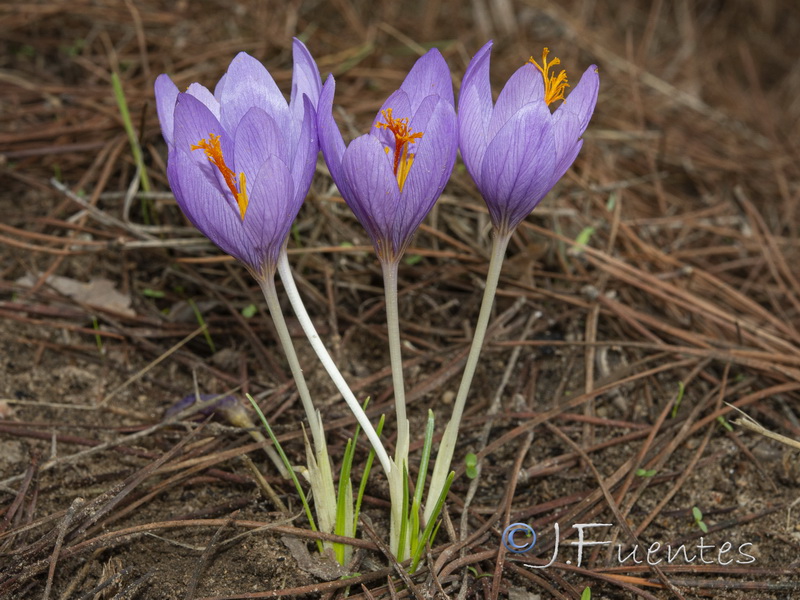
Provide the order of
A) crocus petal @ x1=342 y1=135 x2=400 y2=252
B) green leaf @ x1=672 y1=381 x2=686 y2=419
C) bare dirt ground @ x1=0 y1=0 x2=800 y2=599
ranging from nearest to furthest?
crocus petal @ x1=342 y1=135 x2=400 y2=252 < bare dirt ground @ x1=0 y1=0 x2=800 y2=599 < green leaf @ x1=672 y1=381 x2=686 y2=419

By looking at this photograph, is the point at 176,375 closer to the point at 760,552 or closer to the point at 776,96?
the point at 760,552

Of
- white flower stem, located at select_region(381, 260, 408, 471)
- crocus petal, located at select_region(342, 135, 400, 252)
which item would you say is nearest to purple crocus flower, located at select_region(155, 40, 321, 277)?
crocus petal, located at select_region(342, 135, 400, 252)

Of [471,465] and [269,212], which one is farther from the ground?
[269,212]

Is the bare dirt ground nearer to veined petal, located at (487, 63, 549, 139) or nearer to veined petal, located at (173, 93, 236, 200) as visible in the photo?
veined petal, located at (173, 93, 236, 200)

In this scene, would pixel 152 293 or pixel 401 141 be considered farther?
pixel 152 293

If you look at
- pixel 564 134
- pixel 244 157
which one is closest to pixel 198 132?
pixel 244 157

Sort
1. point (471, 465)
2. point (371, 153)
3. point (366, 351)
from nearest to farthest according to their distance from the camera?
1. point (371, 153)
2. point (471, 465)
3. point (366, 351)

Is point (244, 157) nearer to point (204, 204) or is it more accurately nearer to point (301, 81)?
point (204, 204)
